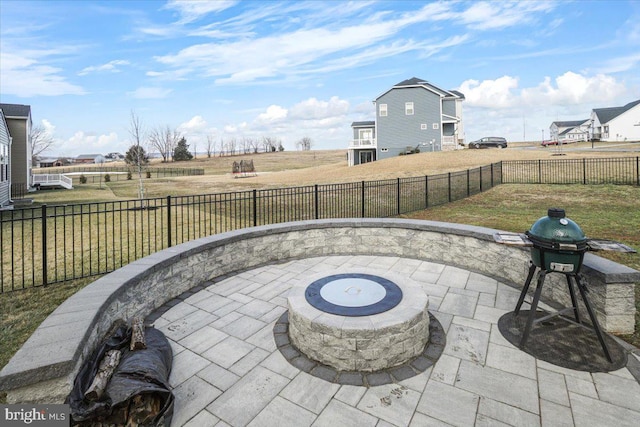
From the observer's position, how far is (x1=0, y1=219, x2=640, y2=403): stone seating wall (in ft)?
8.86

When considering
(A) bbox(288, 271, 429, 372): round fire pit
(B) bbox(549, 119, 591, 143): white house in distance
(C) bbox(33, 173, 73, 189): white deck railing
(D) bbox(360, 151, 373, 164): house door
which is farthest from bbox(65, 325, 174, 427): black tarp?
(B) bbox(549, 119, 591, 143): white house in distance

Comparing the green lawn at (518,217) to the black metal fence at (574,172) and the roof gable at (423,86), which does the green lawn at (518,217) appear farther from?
the roof gable at (423,86)

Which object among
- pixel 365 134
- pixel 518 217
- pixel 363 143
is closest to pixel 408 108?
pixel 363 143

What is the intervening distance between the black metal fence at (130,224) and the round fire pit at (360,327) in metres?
3.97

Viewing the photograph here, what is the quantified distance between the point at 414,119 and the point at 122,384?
43.6 meters

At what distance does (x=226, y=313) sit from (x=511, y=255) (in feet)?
16.9

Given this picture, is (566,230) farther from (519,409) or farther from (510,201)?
(510,201)

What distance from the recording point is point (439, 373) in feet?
12.1

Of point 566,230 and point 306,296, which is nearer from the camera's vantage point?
point 566,230

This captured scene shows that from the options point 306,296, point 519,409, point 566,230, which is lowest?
point 519,409

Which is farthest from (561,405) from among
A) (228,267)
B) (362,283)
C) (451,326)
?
(228,267)

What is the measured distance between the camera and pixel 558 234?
3.85 m

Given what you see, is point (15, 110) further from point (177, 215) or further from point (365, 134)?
point (365, 134)

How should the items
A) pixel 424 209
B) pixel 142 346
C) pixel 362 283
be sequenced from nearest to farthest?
pixel 142 346, pixel 362 283, pixel 424 209
